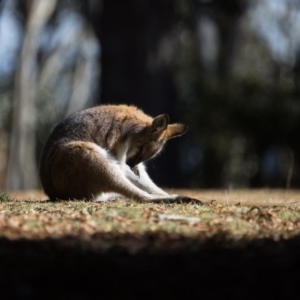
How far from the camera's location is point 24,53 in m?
28.5

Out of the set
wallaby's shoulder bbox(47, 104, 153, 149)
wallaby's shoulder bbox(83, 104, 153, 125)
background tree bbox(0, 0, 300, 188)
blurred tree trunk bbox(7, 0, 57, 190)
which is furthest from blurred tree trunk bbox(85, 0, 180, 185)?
wallaby's shoulder bbox(47, 104, 153, 149)

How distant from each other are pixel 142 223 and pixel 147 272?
1.76 m

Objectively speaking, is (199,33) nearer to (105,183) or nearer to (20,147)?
(20,147)

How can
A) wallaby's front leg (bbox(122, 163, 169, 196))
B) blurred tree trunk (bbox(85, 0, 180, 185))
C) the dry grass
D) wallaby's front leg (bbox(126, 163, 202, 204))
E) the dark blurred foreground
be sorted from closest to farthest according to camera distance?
the dark blurred foreground
the dry grass
wallaby's front leg (bbox(126, 163, 202, 204))
wallaby's front leg (bbox(122, 163, 169, 196))
blurred tree trunk (bbox(85, 0, 180, 185))

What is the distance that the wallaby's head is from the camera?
9.87 metres

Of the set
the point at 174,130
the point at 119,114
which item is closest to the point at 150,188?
the point at 119,114

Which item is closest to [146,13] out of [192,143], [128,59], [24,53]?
[128,59]

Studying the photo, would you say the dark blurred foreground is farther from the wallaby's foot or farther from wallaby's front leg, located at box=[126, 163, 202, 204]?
wallaby's front leg, located at box=[126, 163, 202, 204]

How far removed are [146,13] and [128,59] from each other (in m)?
1.41

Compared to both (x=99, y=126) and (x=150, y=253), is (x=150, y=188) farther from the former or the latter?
(x=150, y=253)

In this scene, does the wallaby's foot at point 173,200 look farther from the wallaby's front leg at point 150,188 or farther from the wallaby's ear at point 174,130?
the wallaby's ear at point 174,130

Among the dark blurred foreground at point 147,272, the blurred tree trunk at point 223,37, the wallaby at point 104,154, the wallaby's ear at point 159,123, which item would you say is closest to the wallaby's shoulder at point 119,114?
the wallaby at point 104,154

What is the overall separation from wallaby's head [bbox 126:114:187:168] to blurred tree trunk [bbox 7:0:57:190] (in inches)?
645

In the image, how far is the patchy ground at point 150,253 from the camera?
468cm
